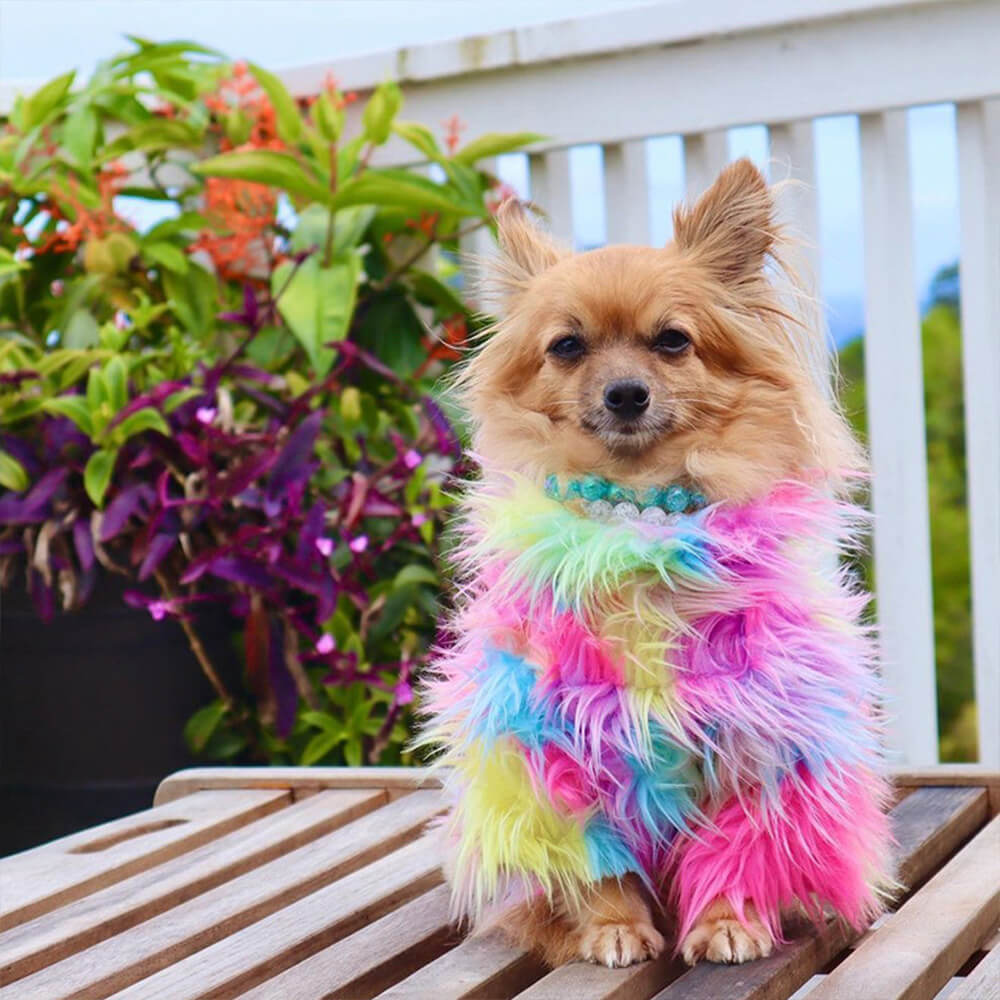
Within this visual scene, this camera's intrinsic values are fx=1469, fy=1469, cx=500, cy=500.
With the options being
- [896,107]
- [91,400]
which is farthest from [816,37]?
[91,400]

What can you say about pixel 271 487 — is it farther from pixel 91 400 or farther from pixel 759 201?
pixel 759 201

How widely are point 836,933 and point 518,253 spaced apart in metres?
0.76

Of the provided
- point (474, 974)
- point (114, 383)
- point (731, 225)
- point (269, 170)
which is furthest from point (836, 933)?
point (269, 170)

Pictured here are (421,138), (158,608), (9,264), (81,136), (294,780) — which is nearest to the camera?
(294,780)

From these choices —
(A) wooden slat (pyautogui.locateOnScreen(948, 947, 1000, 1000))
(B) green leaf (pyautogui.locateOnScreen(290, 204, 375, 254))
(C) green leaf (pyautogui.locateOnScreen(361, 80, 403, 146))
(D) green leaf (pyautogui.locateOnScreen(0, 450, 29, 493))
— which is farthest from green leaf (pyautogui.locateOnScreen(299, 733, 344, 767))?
(A) wooden slat (pyautogui.locateOnScreen(948, 947, 1000, 1000))

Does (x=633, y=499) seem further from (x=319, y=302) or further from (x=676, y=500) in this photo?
(x=319, y=302)

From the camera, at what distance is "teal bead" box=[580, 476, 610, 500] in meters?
1.40

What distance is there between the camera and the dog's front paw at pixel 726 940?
1313 millimetres

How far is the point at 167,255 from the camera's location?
2.70 m

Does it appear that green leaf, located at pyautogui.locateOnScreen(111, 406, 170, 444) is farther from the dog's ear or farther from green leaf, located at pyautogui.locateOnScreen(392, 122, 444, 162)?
the dog's ear

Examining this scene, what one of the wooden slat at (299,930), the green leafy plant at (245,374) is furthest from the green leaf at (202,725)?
the wooden slat at (299,930)

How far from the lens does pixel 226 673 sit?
2555 millimetres

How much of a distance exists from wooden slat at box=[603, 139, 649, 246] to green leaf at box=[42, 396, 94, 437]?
102 cm

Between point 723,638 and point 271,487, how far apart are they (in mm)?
1250
